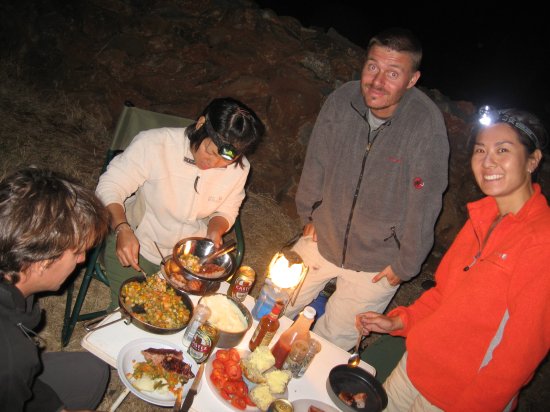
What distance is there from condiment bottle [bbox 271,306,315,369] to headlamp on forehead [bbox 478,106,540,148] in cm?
147

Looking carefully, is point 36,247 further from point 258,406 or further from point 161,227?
point 161,227

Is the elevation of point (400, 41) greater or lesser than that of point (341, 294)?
greater

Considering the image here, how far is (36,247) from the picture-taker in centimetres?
138

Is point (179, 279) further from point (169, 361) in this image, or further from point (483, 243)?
point (483, 243)

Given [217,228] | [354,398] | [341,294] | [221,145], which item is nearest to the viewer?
[354,398]

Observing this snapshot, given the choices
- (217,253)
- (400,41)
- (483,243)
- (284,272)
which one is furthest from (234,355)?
(400,41)

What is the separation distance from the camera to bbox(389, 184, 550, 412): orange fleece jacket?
64.3 inches

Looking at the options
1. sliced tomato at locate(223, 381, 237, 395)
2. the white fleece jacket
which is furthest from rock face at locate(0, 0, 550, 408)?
sliced tomato at locate(223, 381, 237, 395)

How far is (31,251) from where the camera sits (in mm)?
1378

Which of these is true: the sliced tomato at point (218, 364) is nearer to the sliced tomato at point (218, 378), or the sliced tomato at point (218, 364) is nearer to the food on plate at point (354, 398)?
the sliced tomato at point (218, 378)

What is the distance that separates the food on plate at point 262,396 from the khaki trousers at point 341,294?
53.1 inches

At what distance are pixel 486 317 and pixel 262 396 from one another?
120cm

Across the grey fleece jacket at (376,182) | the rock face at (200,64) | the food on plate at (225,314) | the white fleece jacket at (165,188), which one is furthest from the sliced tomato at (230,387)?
the rock face at (200,64)

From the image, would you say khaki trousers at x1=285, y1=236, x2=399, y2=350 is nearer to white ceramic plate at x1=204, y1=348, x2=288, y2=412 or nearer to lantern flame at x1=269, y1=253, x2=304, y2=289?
lantern flame at x1=269, y1=253, x2=304, y2=289
